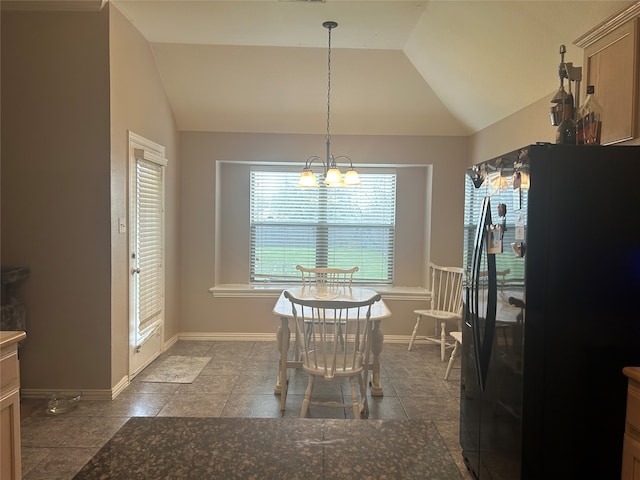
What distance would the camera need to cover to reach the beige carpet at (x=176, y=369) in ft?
11.5

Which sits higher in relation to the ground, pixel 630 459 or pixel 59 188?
pixel 59 188

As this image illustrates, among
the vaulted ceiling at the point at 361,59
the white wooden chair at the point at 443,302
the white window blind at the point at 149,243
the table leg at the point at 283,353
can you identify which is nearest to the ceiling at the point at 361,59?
→ the vaulted ceiling at the point at 361,59

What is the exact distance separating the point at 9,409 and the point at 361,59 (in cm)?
358

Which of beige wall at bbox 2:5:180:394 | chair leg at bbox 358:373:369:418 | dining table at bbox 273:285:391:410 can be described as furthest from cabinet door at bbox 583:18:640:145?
beige wall at bbox 2:5:180:394

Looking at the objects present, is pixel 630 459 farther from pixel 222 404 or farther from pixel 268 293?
pixel 268 293

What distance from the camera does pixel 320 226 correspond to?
16.3 feet

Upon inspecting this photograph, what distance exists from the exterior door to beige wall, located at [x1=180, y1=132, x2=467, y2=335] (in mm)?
569

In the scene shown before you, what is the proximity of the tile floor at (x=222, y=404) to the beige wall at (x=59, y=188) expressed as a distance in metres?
0.33

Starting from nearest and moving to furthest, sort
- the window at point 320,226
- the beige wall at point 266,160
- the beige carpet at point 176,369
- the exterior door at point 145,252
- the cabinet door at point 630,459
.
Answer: the cabinet door at point 630,459
the exterior door at point 145,252
the beige carpet at point 176,369
the beige wall at point 266,160
the window at point 320,226

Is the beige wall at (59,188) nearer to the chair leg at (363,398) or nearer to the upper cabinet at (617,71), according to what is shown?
the chair leg at (363,398)

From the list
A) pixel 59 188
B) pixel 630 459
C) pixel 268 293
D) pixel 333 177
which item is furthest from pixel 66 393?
pixel 630 459

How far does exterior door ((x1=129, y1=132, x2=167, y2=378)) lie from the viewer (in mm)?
3402

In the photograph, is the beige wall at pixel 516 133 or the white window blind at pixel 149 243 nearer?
the beige wall at pixel 516 133

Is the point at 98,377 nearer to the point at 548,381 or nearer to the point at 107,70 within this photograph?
the point at 107,70
